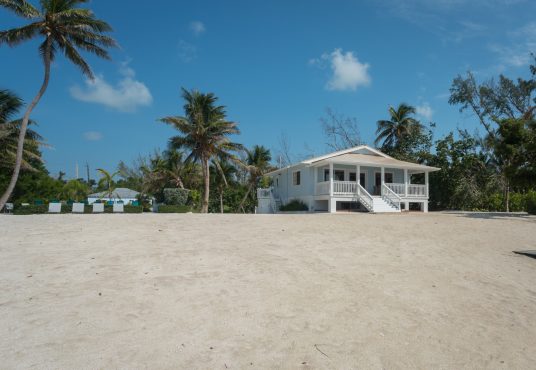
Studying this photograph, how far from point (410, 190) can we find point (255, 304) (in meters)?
22.7

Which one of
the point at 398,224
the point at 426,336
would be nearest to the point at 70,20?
the point at 398,224

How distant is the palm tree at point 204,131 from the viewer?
30359 millimetres

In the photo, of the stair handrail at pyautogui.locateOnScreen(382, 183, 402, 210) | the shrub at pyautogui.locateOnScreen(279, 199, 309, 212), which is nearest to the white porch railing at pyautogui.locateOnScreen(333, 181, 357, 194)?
the stair handrail at pyautogui.locateOnScreen(382, 183, 402, 210)

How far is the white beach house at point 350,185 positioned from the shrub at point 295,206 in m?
0.37

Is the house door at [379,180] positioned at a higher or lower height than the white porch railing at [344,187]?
higher

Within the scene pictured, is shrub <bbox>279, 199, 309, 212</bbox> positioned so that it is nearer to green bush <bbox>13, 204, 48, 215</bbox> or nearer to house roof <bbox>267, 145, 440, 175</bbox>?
house roof <bbox>267, 145, 440, 175</bbox>

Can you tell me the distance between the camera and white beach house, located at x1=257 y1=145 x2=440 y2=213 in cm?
2325

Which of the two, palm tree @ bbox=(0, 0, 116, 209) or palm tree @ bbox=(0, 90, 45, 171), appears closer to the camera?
palm tree @ bbox=(0, 0, 116, 209)

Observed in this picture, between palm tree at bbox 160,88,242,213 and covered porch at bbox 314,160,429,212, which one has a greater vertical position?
palm tree at bbox 160,88,242,213

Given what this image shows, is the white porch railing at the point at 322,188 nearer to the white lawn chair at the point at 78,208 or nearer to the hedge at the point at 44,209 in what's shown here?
the hedge at the point at 44,209

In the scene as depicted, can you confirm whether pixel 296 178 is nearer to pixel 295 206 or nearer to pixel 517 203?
pixel 295 206

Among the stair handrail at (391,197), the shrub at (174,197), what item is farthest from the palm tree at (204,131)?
the stair handrail at (391,197)

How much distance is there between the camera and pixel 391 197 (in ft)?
78.0

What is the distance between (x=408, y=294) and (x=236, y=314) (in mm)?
3122
